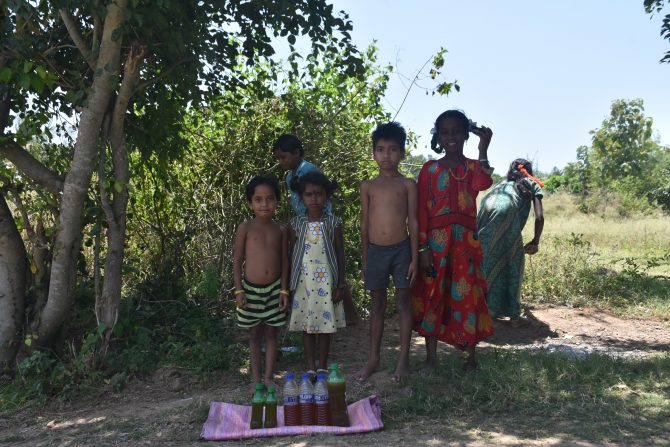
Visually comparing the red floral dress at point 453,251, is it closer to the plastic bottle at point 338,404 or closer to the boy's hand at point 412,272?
the boy's hand at point 412,272

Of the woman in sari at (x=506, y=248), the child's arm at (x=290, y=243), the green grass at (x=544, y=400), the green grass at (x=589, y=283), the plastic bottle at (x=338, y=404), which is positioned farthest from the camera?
the green grass at (x=589, y=283)

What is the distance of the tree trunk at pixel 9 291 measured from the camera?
470 cm

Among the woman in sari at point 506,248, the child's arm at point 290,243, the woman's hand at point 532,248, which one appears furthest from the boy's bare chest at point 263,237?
the woman's hand at point 532,248

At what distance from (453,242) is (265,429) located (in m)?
1.69

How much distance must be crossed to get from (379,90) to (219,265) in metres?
2.32

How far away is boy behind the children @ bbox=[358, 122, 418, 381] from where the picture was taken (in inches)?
161

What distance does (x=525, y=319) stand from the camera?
619 centimetres

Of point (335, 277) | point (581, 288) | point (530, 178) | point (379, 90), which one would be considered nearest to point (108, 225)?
point (335, 277)

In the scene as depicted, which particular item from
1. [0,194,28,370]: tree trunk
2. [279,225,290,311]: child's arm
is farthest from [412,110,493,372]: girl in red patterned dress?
[0,194,28,370]: tree trunk

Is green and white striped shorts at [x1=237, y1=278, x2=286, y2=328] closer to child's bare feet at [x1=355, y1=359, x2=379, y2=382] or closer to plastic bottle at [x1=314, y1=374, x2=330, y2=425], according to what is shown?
child's bare feet at [x1=355, y1=359, x2=379, y2=382]

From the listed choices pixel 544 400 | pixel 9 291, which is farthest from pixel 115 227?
pixel 544 400

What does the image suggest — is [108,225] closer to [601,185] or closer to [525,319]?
[525,319]

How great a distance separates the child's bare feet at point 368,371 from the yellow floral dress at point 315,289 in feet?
1.13

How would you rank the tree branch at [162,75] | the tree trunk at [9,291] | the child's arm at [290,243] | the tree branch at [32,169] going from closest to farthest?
1. the child's arm at [290,243]
2. the tree branch at [162,75]
3. the tree branch at [32,169]
4. the tree trunk at [9,291]
